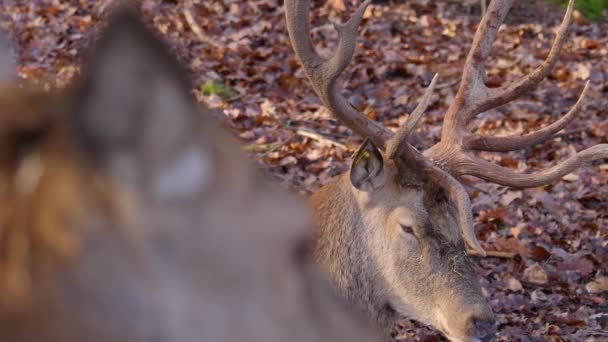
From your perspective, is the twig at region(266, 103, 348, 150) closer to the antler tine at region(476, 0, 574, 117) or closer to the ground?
the ground

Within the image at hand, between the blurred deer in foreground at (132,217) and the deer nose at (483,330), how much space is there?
10.5 feet

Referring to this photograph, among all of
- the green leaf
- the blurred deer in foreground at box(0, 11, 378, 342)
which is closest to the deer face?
the blurred deer in foreground at box(0, 11, 378, 342)

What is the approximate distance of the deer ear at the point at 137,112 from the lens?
27.3 inches

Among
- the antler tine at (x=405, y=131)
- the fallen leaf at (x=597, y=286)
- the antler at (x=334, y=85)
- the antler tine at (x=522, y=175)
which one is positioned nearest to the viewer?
the antler tine at (x=405, y=131)

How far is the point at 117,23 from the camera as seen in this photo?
719 millimetres

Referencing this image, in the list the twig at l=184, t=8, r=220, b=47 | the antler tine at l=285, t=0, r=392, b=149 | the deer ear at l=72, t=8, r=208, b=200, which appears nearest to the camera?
the deer ear at l=72, t=8, r=208, b=200

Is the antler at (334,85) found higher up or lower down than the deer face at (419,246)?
higher up

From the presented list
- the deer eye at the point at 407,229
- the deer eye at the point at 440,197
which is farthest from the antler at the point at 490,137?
the deer eye at the point at 407,229

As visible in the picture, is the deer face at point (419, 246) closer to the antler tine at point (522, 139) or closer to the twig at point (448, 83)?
the antler tine at point (522, 139)

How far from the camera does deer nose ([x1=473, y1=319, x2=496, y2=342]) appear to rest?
383cm

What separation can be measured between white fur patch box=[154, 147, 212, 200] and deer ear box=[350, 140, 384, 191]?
3126 millimetres

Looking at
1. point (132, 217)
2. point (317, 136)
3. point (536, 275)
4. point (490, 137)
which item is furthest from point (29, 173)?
point (317, 136)

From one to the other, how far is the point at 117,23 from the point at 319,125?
6.67 metres

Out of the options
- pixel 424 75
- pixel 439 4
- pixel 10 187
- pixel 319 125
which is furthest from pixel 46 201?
pixel 439 4
